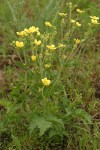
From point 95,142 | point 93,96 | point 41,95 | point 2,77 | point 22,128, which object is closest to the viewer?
point 41,95

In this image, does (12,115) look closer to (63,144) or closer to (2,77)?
(63,144)

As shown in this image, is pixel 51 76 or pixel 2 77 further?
pixel 2 77

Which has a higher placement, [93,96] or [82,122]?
[93,96]

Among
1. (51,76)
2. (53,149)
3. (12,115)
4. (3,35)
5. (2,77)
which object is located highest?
(3,35)

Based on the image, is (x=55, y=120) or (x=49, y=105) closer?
(x=55, y=120)

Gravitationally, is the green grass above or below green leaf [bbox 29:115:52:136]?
above

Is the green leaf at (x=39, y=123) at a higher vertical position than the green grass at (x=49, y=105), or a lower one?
lower

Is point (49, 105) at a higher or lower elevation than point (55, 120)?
higher

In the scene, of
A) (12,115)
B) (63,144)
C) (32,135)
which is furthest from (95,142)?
(12,115)

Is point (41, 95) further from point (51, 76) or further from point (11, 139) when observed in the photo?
point (11, 139)

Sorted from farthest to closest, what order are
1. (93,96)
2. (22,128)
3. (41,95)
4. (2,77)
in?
(2,77) → (93,96) → (22,128) → (41,95)
